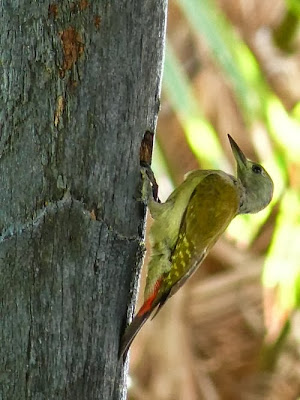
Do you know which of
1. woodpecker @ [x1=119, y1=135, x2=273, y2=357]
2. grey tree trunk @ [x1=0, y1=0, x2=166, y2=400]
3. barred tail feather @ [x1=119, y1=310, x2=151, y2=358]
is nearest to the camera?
grey tree trunk @ [x1=0, y1=0, x2=166, y2=400]

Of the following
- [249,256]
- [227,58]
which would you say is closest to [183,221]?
[227,58]

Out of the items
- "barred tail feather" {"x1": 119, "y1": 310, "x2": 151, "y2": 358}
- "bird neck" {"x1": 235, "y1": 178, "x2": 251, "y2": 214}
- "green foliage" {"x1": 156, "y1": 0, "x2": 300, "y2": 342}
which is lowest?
"barred tail feather" {"x1": 119, "y1": 310, "x2": 151, "y2": 358}

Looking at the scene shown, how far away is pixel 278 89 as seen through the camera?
445 cm

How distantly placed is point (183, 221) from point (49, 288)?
93cm

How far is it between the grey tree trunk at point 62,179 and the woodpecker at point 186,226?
19.1 inches

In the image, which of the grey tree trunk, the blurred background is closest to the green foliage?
the blurred background

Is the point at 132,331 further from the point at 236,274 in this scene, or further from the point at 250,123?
the point at 236,274

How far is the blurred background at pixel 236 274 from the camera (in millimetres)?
3504

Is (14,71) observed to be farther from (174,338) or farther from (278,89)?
(278,89)

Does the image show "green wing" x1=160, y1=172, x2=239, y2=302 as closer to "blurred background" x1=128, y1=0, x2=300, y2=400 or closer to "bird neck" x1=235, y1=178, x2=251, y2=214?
"bird neck" x1=235, y1=178, x2=251, y2=214

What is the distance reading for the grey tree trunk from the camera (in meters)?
1.44

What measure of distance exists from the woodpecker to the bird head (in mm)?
65

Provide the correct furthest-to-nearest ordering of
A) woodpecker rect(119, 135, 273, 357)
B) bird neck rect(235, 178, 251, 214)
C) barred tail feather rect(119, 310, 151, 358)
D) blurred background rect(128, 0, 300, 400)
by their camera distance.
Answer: blurred background rect(128, 0, 300, 400) < bird neck rect(235, 178, 251, 214) < woodpecker rect(119, 135, 273, 357) < barred tail feather rect(119, 310, 151, 358)

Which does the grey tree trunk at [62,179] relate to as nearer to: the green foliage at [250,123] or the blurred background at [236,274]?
the green foliage at [250,123]
